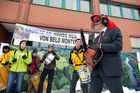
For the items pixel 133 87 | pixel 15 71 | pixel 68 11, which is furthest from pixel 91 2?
pixel 15 71

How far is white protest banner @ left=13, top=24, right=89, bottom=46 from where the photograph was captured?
540cm

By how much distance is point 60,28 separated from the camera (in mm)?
7578

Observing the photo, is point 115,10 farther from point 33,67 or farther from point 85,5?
point 33,67

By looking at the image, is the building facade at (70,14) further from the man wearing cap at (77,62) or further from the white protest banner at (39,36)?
the man wearing cap at (77,62)

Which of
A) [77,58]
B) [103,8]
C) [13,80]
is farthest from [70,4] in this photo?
[13,80]

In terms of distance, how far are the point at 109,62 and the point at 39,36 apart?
16.1 feet

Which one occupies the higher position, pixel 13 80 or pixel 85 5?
pixel 85 5

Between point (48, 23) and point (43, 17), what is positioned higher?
point (43, 17)

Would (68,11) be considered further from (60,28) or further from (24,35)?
(24,35)

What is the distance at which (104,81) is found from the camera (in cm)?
146

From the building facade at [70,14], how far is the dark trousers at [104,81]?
6.34 metres

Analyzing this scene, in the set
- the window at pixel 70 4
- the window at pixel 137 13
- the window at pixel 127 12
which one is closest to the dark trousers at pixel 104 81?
the window at pixel 70 4

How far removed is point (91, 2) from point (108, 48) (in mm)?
8943

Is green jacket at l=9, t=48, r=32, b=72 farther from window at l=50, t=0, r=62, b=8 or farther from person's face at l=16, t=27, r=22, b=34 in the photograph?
window at l=50, t=0, r=62, b=8
